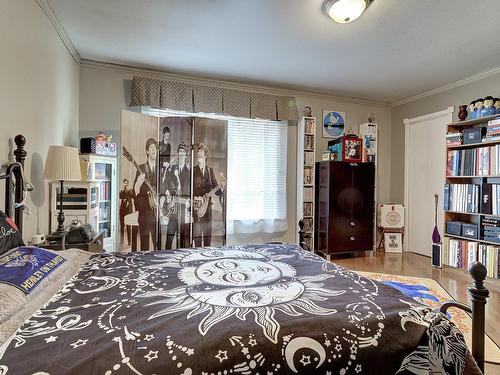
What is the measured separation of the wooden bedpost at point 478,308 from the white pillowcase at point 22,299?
1.68 m

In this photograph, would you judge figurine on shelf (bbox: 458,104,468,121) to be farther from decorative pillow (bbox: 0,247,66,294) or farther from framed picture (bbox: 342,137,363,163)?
decorative pillow (bbox: 0,247,66,294)

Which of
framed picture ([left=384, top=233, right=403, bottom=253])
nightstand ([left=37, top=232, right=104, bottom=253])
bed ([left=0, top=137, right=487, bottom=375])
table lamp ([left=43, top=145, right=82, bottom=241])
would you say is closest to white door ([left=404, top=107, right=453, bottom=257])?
framed picture ([left=384, top=233, right=403, bottom=253])

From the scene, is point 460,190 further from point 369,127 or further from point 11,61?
point 11,61

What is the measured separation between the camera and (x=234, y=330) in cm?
96

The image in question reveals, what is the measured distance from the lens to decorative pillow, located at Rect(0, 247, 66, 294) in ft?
3.74

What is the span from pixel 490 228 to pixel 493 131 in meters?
1.12

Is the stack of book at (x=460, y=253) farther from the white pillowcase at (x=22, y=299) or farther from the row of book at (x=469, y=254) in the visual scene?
the white pillowcase at (x=22, y=299)

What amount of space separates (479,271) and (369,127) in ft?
12.6

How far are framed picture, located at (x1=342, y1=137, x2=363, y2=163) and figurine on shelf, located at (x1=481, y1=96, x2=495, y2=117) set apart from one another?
144 centimetres

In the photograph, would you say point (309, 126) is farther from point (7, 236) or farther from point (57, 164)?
point (7, 236)

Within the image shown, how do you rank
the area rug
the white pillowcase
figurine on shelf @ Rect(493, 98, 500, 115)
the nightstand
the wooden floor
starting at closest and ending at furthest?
the white pillowcase → the area rug → the nightstand → the wooden floor → figurine on shelf @ Rect(493, 98, 500, 115)

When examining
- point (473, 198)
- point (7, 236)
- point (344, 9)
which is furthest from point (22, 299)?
point (473, 198)

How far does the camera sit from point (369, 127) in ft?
14.9

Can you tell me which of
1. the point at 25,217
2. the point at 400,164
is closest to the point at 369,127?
the point at 400,164
